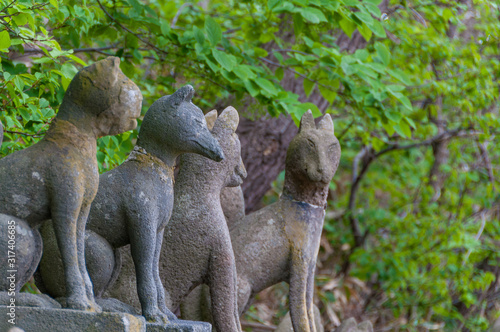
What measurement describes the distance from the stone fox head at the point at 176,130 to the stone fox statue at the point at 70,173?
7.6 inches

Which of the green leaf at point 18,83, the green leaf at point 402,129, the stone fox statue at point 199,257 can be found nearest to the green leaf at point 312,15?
the green leaf at point 402,129

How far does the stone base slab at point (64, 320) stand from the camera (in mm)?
1735

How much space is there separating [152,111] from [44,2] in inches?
47.3

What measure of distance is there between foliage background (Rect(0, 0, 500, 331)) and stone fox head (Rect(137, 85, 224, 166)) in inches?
28.4

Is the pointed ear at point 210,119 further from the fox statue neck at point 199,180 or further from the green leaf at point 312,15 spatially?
the green leaf at point 312,15

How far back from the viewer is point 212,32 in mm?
3453

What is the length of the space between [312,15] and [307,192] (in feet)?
3.34

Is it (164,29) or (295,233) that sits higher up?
(164,29)

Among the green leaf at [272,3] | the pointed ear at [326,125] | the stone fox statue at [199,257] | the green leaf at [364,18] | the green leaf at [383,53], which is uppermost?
the green leaf at [364,18]

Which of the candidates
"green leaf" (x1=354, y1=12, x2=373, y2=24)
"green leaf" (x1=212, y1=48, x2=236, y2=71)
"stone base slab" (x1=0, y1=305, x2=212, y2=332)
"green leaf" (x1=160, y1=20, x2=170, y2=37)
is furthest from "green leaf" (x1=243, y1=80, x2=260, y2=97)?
"stone base slab" (x1=0, y1=305, x2=212, y2=332)

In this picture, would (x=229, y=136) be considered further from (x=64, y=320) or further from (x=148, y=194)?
(x=64, y=320)

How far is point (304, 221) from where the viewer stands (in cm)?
302

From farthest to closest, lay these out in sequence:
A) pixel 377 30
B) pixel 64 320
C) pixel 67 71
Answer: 1. pixel 377 30
2. pixel 67 71
3. pixel 64 320

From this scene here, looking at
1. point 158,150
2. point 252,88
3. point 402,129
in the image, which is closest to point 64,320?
point 158,150
